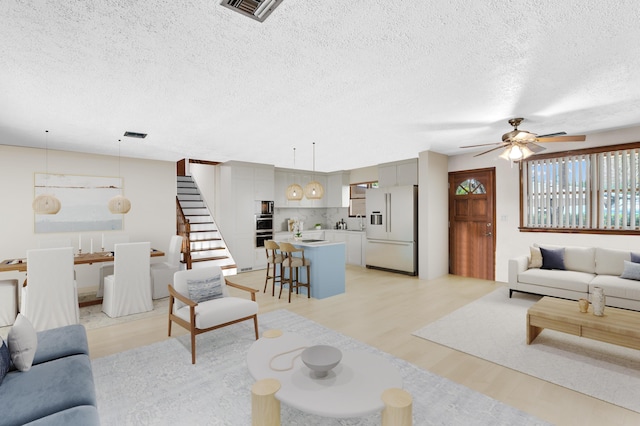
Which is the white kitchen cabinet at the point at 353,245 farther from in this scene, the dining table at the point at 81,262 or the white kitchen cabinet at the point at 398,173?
the dining table at the point at 81,262

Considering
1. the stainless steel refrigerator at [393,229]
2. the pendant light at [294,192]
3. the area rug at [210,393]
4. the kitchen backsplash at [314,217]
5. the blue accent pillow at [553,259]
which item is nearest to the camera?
the area rug at [210,393]

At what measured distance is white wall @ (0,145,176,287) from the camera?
4.91 meters

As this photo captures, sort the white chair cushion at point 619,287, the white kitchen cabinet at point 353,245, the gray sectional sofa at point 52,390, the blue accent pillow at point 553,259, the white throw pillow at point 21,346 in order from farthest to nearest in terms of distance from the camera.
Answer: the white kitchen cabinet at point 353,245, the blue accent pillow at point 553,259, the white chair cushion at point 619,287, the white throw pillow at point 21,346, the gray sectional sofa at point 52,390

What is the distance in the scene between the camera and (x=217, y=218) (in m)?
7.59

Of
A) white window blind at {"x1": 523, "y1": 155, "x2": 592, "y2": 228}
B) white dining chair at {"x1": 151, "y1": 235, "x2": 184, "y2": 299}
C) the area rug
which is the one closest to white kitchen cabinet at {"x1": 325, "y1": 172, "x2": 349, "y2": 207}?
white window blind at {"x1": 523, "y1": 155, "x2": 592, "y2": 228}

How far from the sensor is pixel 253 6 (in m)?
1.72

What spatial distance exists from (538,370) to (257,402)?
2.51 m

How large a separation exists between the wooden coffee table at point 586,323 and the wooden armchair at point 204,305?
9.85ft

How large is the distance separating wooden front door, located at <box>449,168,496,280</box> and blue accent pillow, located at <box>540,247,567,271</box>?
114 centimetres

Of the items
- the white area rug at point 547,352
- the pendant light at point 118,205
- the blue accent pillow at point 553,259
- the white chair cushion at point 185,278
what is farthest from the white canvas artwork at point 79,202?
the blue accent pillow at point 553,259

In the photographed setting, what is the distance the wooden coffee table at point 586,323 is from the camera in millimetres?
2666

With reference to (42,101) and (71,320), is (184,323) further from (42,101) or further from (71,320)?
(42,101)

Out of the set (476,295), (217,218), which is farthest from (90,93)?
(476,295)

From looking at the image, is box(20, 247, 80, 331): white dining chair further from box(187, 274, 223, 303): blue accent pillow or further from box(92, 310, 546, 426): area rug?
box(187, 274, 223, 303): blue accent pillow
